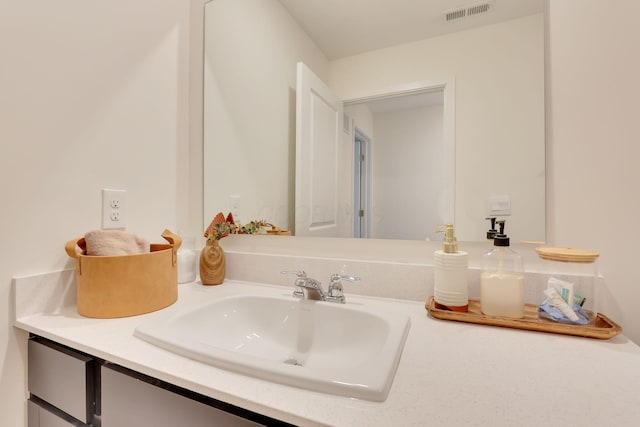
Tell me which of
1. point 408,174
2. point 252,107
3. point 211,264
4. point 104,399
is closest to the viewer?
point 104,399

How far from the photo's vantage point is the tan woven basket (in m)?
0.75

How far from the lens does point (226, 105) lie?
3.95 ft

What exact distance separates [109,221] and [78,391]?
48 centimetres

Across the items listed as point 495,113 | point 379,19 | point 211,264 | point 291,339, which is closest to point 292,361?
point 291,339

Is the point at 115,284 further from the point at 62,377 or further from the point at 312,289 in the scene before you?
the point at 312,289

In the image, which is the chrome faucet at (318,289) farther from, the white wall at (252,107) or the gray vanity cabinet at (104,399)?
the gray vanity cabinet at (104,399)

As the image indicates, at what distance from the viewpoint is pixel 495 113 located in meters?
0.84

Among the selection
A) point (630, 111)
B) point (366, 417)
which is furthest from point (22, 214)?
point (630, 111)

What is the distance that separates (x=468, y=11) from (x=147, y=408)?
1.24m

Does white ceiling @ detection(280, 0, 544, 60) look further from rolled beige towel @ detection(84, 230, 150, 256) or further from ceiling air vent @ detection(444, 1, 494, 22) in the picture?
rolled beige towel @ detection(84, 230, 150, 256)

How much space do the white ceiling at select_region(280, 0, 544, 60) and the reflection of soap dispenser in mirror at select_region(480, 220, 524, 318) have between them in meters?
0.63

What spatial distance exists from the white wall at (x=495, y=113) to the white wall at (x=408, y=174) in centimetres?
6

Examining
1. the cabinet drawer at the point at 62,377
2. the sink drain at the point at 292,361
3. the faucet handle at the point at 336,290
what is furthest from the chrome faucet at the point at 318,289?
the cabinet drawer at the point at 62,377

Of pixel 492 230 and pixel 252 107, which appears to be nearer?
pixel 492 230
